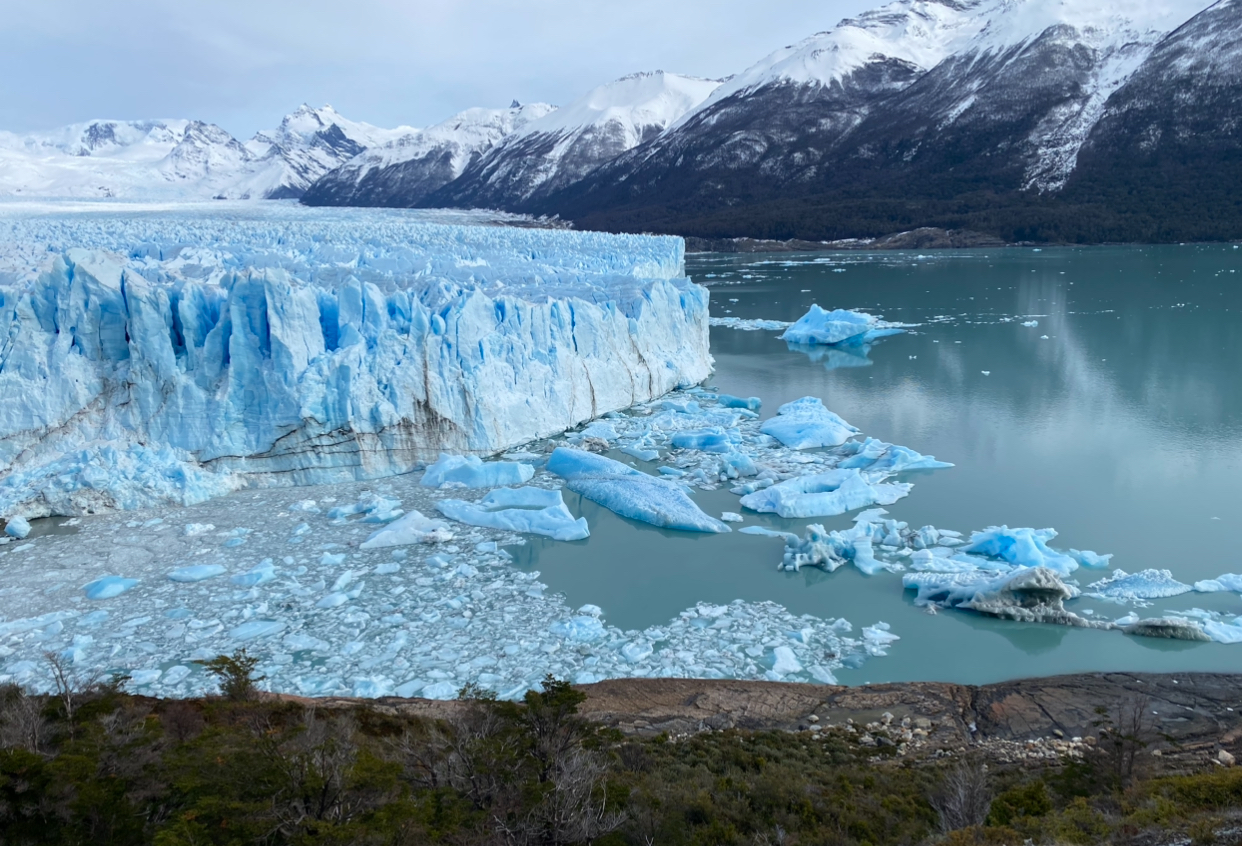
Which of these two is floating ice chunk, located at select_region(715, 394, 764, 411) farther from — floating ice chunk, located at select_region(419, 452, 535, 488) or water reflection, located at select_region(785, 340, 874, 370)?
floating ice chunk, located at select_region(419, 452, 535, 488)

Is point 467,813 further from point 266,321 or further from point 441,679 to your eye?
point 266,321

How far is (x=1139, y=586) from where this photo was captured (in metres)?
7.11

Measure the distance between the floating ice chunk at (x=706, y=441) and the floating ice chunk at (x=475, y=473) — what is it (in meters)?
2.46

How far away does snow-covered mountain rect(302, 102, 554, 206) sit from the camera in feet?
314

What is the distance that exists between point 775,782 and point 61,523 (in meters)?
8.19

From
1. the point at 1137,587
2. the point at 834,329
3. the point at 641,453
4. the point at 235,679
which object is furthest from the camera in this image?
the point at 834,329

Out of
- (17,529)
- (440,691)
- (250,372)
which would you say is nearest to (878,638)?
(440,691)

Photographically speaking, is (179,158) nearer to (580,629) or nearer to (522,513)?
(522,513)

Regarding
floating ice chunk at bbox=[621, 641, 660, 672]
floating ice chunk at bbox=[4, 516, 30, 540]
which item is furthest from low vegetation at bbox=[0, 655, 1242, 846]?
floating ice chunk at bbox=[4, 516, 30, 540]

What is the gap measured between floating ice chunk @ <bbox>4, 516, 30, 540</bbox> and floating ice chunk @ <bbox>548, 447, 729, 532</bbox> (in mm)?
5709

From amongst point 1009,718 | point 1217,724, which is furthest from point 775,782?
point 1217,724

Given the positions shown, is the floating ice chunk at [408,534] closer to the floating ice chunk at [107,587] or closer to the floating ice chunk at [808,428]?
the floating ice chunk at [107,587]

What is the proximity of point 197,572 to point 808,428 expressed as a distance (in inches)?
318

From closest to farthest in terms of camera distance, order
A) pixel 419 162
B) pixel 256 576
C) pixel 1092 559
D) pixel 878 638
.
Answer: pixel 878 638
pixel 256 576
pixel 1092 559
pixel 419 162
